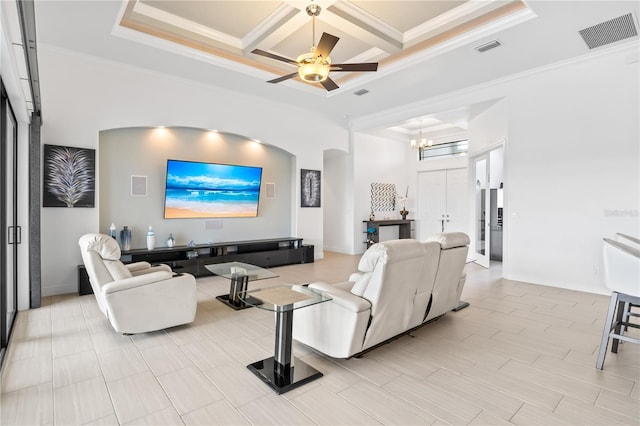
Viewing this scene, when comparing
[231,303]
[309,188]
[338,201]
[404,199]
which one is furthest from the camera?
[404,199]

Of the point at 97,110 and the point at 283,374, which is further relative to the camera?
the point at 97,110

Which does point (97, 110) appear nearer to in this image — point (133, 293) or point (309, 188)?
point (133, 293)

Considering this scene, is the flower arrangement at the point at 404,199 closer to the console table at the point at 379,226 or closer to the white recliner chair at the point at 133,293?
the console table at the point at 379,226

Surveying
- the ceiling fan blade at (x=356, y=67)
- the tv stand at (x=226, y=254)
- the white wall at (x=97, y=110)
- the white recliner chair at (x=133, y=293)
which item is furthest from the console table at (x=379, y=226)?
the white recliner chair at (x=133, y=293)

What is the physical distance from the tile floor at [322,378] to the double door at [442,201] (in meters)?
5.57

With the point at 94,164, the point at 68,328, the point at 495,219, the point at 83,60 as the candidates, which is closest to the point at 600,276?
the point at 495,219

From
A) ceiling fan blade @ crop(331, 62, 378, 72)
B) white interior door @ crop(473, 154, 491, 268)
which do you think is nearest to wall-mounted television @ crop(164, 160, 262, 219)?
ceiling fan blade @ crop(331, 62, 378, 72)

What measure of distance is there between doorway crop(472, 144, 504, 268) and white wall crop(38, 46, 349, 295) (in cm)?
469

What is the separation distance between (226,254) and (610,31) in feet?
21.5

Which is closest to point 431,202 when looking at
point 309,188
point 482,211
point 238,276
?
point 482,211

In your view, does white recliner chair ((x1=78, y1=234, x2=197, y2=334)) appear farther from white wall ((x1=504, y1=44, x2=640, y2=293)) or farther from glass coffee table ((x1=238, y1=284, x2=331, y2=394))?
white wall ((x1=504, y1=44, x2=640, y2=293))

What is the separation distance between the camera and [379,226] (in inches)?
366

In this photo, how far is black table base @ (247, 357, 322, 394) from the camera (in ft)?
7.80

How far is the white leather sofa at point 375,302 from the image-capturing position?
8.47ft
